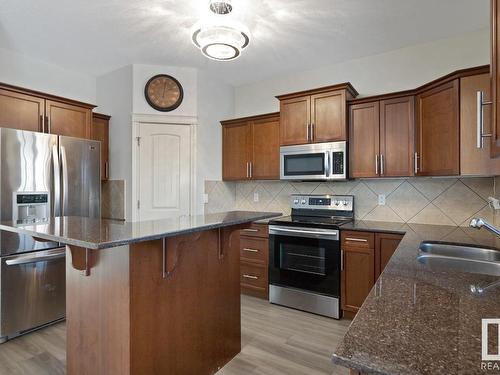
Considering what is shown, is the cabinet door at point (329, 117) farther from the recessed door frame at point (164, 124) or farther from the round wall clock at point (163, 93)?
the round wall clock at point (163, 93)

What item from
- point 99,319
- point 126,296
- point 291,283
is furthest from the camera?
point 291,283

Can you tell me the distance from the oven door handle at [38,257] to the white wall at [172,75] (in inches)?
67.7

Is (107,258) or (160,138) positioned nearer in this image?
(107,258)

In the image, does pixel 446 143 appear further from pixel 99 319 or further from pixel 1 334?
pixel 1 334

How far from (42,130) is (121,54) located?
1.14 metres

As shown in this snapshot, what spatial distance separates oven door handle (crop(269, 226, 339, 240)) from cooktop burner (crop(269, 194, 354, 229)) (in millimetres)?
55

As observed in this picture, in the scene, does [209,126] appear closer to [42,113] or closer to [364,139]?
[42,113]

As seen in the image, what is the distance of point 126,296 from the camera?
1.47 m

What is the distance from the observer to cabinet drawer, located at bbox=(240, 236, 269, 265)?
3336mm

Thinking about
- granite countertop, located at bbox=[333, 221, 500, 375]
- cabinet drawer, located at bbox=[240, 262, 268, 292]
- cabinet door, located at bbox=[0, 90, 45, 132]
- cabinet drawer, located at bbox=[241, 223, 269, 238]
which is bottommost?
cabinet drawer, located at bbox=[240, 262, 268, 292]

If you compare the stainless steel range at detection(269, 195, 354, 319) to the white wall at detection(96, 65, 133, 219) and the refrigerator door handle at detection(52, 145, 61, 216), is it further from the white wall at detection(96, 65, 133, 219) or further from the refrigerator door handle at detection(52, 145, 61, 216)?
the refrigerator door handle at detection(52, 145, 61, 216)

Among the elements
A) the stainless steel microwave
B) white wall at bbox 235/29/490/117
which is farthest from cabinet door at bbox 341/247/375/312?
white wall at bbox 235/29/490/117

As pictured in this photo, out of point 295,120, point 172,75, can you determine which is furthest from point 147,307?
point 172,75

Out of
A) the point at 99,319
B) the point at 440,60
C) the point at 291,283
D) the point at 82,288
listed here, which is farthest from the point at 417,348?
the point at 440,60
